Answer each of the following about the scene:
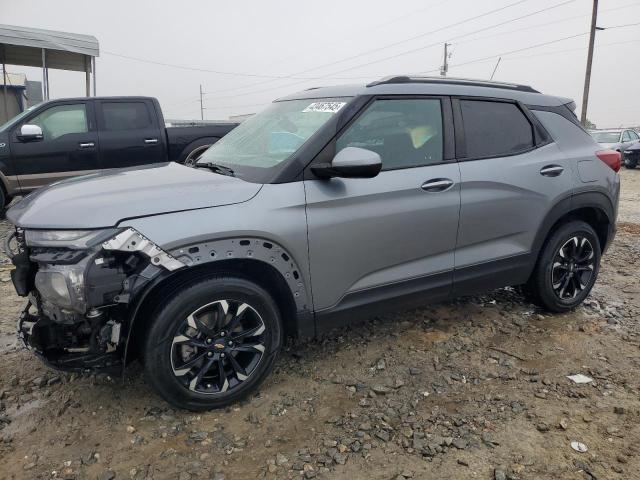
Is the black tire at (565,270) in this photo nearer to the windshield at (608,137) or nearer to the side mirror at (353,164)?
the side mirror at (353,164)

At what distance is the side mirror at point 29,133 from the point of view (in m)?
6.89

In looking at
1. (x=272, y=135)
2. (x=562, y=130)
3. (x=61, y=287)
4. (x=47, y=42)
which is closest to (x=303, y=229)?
(x=272, y=135)

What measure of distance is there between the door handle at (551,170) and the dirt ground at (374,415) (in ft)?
3.93

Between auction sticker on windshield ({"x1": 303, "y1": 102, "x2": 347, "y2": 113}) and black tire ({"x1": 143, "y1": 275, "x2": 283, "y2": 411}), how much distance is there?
1.20 m

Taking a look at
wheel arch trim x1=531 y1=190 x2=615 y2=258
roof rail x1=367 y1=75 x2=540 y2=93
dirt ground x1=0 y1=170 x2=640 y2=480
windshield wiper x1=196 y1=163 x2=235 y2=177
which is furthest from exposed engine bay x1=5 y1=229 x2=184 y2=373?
wheel arch trim x1=531 y1=190 x2=615 y2=258

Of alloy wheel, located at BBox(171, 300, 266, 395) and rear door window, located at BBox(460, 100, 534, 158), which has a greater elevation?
rear door window, located at BBox(460, 100, 534, 158)

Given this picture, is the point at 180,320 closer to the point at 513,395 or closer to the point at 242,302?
the point at 242,302

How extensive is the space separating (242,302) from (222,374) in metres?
0.41

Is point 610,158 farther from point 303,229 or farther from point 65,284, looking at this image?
point 65,284

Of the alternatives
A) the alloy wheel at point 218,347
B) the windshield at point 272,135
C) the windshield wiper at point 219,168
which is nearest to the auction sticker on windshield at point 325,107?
the windshield at point 272,135

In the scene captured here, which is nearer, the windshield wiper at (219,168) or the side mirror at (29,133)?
the windshield wiper at (219,168)

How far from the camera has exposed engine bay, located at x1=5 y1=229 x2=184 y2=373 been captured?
7.24 feet

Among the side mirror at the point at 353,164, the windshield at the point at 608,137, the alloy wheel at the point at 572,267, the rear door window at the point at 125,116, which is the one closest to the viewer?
the side mirror at the point at 353,164

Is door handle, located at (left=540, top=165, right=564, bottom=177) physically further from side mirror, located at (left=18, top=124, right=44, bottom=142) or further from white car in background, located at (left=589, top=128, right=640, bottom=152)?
Result: white car in background, located at (left=589, top=128, right=640, bottom=152)
